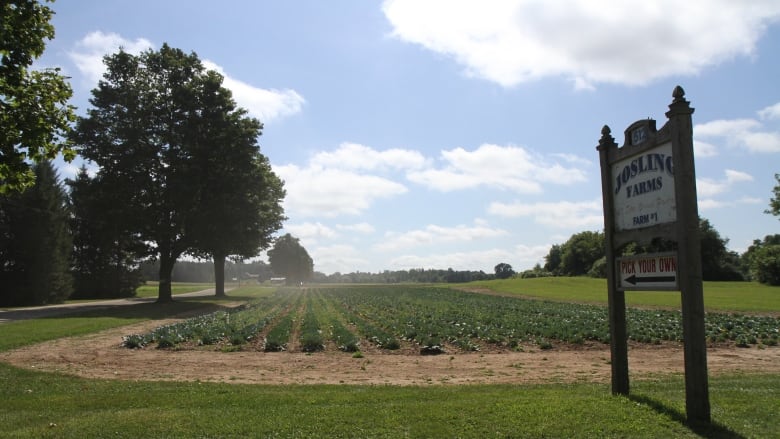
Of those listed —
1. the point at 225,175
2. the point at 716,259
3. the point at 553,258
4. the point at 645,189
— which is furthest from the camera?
the point at 553,258

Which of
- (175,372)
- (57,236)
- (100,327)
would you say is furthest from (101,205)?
(175,372)

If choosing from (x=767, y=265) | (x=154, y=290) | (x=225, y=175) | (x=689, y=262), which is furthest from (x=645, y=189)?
(x=154, y=290)

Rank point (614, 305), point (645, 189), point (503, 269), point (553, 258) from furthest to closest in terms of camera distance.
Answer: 1. point (503, 269)
2. point (553, 258)
3. point (614, 305)
4. point (645, 189)

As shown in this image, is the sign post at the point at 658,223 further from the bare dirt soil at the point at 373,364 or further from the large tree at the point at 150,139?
the large tree at the point at 150,139

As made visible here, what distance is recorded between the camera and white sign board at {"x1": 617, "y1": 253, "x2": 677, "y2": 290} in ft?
22.4

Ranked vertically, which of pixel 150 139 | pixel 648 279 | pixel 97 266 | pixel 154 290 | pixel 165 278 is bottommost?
pixel 154 290

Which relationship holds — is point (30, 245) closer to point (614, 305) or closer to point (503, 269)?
point (614, 305)

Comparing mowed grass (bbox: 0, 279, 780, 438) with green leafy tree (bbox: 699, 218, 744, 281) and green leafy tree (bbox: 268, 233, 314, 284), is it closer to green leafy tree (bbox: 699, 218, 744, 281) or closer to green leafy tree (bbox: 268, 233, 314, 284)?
green leafy tree (bbox: 699, 218, 744, 281)

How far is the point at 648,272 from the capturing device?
7.35 meters

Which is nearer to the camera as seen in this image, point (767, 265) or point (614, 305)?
point (614, 305)

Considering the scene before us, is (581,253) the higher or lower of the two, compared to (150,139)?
lower

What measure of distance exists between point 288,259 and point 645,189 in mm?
141562

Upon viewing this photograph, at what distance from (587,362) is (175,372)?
35.1ft

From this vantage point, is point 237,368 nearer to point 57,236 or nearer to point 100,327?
point 100,327
